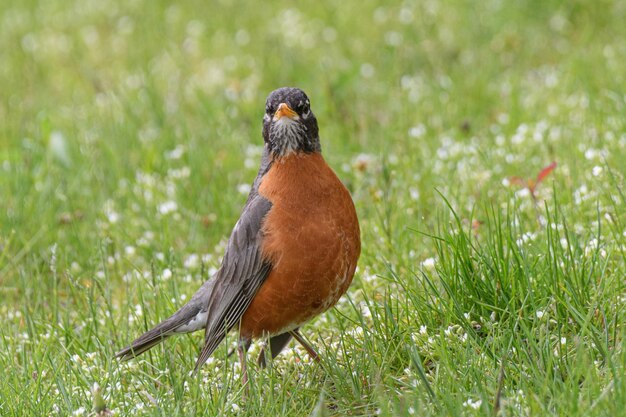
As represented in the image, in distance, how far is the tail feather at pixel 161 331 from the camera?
4.32 meters

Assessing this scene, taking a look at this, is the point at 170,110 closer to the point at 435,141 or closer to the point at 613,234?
the point at 435,141

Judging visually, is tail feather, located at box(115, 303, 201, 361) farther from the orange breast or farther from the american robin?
the orange breast

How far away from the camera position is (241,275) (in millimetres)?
4414

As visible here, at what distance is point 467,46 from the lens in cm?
864

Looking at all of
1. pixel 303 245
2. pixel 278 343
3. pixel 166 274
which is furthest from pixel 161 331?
pixel 166 274

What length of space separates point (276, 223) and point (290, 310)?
0.39 metres

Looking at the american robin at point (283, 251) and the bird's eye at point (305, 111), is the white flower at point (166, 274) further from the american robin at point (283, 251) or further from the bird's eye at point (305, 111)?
the bird's eye at point (305, 111)

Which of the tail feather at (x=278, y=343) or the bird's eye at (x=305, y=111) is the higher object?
the bird's eye at (x=305, y=111)

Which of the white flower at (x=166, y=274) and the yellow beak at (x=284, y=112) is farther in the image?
the white flower at (x=166, y=274)

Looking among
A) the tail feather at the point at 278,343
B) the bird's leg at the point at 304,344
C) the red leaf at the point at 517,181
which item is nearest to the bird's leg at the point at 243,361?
the tail feather at the point at 278,343

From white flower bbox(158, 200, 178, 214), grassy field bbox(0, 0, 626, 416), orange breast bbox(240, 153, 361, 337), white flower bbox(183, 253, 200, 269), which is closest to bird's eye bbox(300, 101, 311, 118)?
orange breast bbox(240, 153, 361, 337)

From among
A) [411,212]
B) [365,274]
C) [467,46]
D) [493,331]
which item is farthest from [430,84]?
[493,331]

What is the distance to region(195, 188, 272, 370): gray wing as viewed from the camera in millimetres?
4359

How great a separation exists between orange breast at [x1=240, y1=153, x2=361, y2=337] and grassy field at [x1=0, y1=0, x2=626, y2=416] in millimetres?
202
